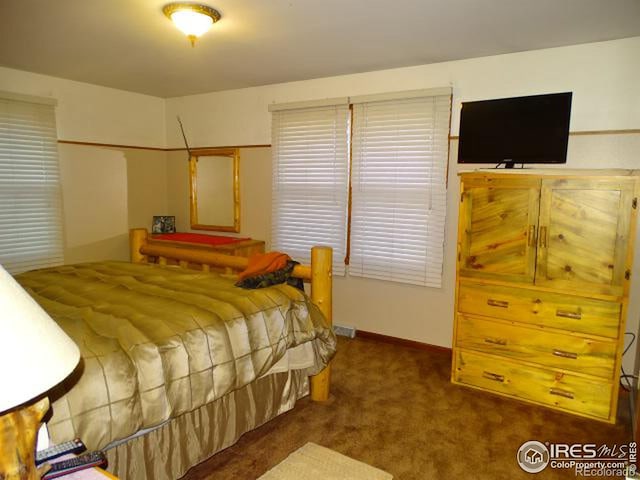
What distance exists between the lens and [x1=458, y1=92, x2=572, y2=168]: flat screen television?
A: 9.42 feet

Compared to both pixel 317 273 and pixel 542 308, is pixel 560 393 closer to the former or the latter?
pixel 542 308

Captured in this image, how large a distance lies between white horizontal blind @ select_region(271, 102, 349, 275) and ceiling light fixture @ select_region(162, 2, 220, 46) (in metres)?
1.66

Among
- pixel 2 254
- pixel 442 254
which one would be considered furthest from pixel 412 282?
pixel 2 254

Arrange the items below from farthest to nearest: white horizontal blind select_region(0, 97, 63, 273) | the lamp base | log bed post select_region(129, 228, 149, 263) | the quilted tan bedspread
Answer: white horizontal blind select_region(0, 97, 63, 273)
log bed post select_region(129, 228, 149, 263)
the quilted tan bedspread
the lamp base

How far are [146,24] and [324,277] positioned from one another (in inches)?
77.9

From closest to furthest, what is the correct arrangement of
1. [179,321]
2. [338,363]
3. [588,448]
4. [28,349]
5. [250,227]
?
[28,349] → [179,321] → [588,448] → [338,363] → [250,227]

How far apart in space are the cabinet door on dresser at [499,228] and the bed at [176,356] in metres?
1.01

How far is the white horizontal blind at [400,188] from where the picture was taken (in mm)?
3596

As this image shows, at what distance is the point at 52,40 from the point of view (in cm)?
312

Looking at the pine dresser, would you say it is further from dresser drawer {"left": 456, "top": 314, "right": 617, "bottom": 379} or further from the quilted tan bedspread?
the quilted tan bedspread

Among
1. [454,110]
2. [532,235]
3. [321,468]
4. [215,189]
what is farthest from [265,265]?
[215,189]

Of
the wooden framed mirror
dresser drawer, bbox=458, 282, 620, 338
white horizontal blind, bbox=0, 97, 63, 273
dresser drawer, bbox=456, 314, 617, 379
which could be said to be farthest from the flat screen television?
white horizontal blind, bbox=0, 97, 63, 273

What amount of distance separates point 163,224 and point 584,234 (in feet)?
13.9

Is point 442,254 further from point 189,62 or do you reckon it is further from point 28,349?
point 28,349
